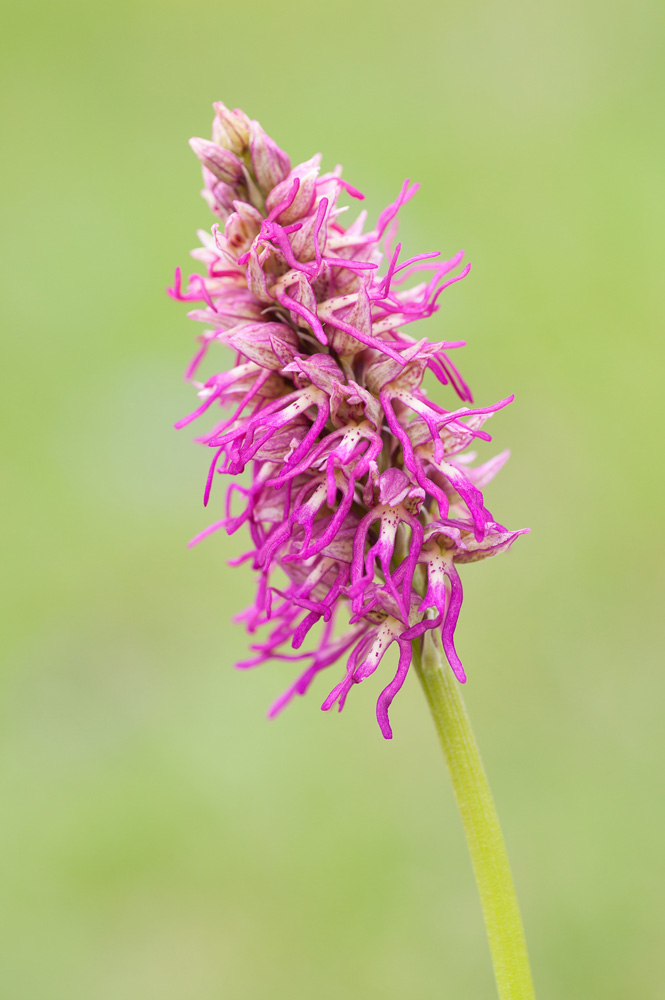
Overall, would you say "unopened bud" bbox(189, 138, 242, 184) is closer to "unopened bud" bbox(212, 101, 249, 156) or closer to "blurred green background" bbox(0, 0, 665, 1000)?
"unopened bud" bbox(212, 101, 249, 156)

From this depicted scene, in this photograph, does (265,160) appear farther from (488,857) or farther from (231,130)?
(488,857)

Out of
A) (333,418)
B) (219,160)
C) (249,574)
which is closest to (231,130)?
(219,160)

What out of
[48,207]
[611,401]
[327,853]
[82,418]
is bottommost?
[327,853]

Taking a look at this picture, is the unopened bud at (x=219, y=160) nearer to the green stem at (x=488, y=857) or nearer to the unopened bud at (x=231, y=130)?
the unopened bud at (x=231, y=130)

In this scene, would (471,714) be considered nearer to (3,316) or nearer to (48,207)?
(3,316)

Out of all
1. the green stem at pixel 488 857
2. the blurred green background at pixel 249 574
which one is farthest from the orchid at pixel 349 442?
the blurred green background at pixel 249 574

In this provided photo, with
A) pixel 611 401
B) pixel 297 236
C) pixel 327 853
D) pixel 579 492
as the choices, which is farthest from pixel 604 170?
pixel 297 236
